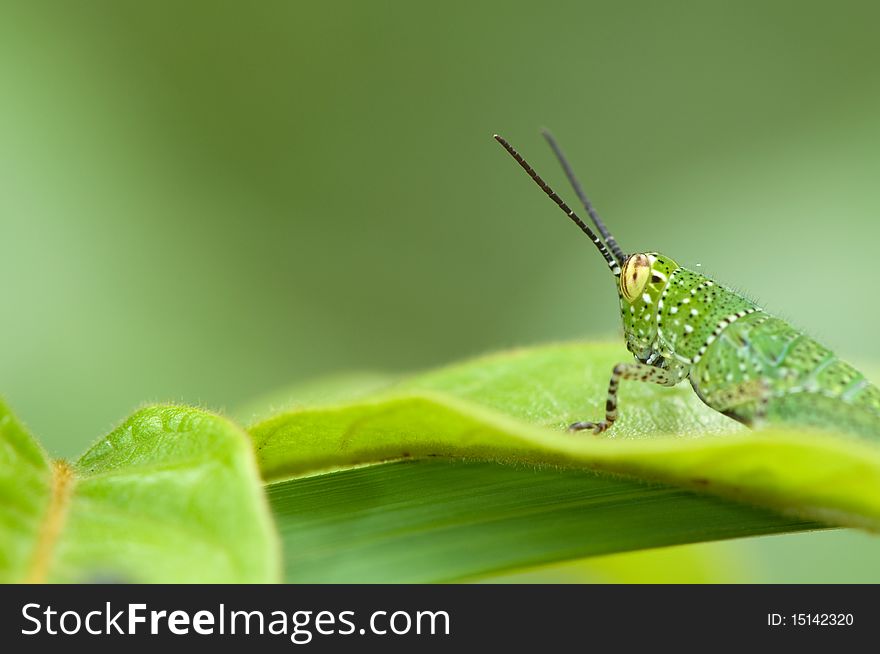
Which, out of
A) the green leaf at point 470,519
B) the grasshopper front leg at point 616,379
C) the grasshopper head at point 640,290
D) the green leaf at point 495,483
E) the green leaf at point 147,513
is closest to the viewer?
the green leaf at point 147,513

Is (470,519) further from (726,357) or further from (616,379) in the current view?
(726,357)

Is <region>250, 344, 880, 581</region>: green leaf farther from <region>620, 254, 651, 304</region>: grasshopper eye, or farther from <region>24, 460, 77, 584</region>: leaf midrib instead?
<region>620, 254, 651, 304</region>: grasshopper eye

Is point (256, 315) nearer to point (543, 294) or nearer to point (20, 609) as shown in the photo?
point (543, 294)

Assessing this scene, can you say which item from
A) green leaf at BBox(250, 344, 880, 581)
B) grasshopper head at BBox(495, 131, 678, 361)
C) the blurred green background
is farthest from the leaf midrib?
the blurred green background

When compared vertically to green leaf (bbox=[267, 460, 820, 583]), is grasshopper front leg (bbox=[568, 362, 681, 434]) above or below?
above

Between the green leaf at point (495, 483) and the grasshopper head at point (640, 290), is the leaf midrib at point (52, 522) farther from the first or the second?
the grasshopper head at point (640, 290)

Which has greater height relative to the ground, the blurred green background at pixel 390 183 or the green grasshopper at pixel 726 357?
the blurred green background at pixel 390 183

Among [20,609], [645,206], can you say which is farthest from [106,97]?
[20,609]

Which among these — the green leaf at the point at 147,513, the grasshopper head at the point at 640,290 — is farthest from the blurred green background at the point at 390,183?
the green leaf at the point at 147,513
